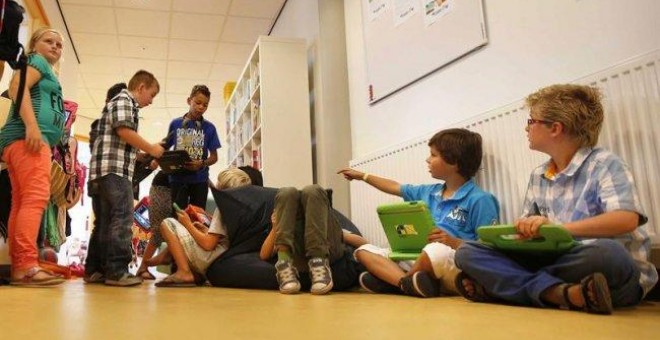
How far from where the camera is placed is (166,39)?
16.3 feet

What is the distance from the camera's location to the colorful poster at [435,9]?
236cm

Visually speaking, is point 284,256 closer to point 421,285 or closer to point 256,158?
point 421,285

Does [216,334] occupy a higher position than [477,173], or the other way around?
[477,173]

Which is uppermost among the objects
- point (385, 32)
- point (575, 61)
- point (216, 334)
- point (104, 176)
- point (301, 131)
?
point (385, 32)

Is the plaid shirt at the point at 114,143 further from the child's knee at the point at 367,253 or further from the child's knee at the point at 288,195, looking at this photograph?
the child's knee at the point at 367,253

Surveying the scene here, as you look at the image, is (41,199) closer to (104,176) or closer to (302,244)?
(104,176)

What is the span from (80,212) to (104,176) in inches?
242

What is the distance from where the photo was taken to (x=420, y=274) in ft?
5.12

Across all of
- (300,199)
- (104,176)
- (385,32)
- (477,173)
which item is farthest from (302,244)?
(385,32)

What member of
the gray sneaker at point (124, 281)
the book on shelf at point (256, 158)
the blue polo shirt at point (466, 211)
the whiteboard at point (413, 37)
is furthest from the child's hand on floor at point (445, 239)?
the book on shelf at point (256, 158)

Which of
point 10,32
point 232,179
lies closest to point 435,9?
point 232,179

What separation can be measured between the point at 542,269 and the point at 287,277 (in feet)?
2.90

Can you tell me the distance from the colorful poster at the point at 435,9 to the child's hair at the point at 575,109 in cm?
103

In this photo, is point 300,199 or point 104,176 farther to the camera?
point 104,176
